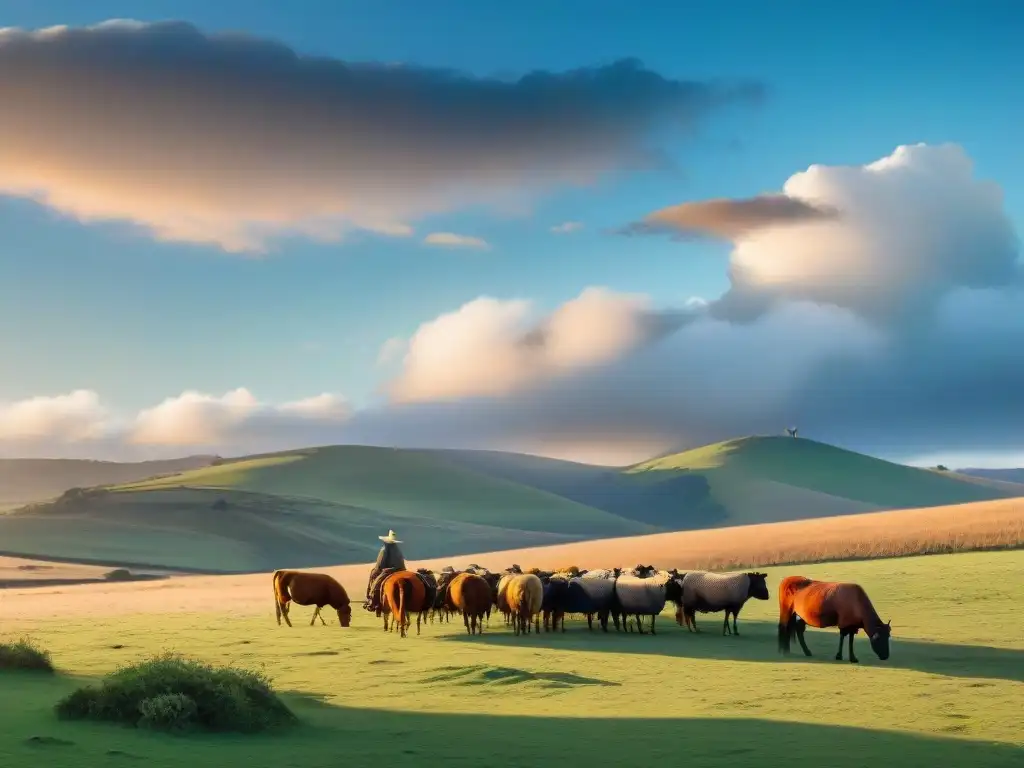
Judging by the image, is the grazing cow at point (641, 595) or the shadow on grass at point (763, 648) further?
the grazing cow at point (641, 595)

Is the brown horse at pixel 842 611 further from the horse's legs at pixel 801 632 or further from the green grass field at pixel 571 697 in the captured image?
the green grass field at pixel 571 697

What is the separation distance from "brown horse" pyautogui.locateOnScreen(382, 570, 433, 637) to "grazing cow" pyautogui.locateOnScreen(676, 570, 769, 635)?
6504mm

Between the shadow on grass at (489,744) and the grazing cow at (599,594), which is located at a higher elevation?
the grazing cow at (599,594)

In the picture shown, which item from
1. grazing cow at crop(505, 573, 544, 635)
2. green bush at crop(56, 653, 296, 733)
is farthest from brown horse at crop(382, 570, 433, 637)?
green bush at crop(56, 653, 296, 733)

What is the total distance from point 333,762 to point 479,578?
16421 mm

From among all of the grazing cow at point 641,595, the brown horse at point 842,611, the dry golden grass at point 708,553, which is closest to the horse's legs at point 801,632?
the brown horse at point 842,611

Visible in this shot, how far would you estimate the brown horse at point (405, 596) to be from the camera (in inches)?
1122

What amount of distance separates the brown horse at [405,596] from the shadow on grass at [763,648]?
1239mm

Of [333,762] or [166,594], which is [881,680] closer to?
[333,762]

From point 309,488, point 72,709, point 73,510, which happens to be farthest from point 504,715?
point 309,488

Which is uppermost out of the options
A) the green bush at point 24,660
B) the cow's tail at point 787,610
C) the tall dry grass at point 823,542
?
the tall dry grass at point 823,542

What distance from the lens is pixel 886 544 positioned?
4994 centimetres

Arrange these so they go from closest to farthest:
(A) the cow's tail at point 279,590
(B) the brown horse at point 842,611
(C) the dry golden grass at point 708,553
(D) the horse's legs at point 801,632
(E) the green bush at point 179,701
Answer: (E) the green bush at point 179,701, (B) the brown horse at point 842,611, (D) the horse's legs at point 801,632, (A) the cow's tail at point 279,590, (C) the dry golden grass at point 708,553

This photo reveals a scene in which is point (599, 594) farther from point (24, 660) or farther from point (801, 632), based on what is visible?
point (24, 660)
